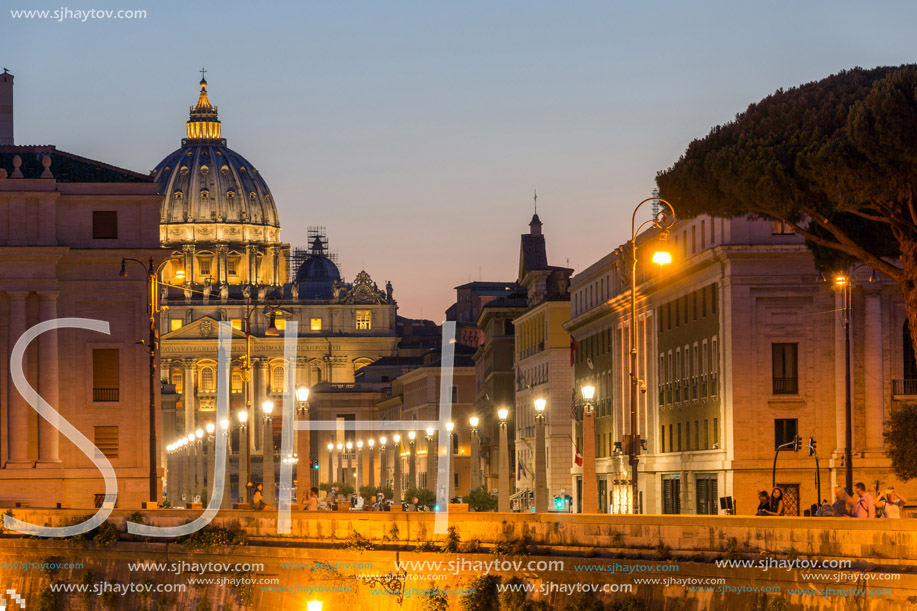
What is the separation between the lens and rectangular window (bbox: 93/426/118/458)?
56906mm

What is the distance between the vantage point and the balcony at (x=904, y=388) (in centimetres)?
5316

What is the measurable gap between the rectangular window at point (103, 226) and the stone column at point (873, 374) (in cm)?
2198

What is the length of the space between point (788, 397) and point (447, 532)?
83.0 ft

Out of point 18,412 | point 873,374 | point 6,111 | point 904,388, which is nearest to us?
point 873,374

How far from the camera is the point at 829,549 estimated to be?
24516 mm

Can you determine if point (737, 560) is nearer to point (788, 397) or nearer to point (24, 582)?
point (24, 582)

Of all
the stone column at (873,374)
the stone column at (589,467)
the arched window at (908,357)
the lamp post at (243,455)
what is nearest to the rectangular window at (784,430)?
the stone column at (873,374)

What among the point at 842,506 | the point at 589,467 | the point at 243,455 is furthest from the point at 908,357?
the point at 842,506

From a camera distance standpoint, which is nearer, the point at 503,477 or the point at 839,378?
the point at 503,477

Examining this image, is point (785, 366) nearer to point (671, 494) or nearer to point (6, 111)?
point (671, 494)

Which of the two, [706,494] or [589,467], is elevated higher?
[589,467]

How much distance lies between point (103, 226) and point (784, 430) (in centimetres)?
2076

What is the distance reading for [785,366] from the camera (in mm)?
53750

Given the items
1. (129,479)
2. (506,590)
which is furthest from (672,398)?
(506,590)
